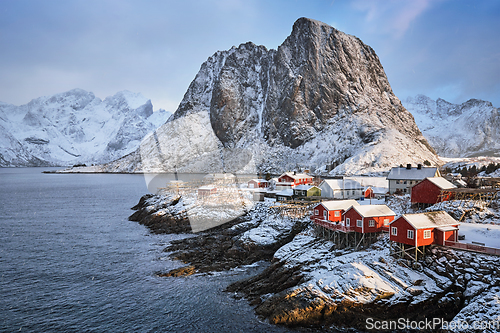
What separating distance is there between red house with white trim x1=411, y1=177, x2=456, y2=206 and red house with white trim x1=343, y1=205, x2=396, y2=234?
953 cm

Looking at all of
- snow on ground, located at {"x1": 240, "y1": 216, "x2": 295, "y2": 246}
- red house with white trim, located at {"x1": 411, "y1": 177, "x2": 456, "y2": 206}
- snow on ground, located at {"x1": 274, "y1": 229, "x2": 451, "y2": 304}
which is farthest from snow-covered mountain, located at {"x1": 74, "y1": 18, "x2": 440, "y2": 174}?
snow on ground, located at {"x1": 274, "y1": 229, "x2": 451, "y2": 304}

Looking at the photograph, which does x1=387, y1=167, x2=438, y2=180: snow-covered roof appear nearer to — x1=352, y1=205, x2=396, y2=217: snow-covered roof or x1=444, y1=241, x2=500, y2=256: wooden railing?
x1=352, y1=205, x2=396, y2=217: snow-covered roof

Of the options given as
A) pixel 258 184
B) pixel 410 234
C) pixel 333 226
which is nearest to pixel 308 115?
pixel 258 184

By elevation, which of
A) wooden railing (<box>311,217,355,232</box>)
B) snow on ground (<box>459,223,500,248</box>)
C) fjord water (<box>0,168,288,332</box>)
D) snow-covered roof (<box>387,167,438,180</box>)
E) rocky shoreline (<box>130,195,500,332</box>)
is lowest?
fjord water (<box>0,168,288,332</box>)

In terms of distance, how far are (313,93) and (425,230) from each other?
14466cm

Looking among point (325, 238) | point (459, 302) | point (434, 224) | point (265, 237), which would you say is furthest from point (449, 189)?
point (265, 237)

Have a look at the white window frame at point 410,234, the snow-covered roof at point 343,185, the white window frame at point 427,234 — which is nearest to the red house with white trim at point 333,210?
the white window frame at point 410,234

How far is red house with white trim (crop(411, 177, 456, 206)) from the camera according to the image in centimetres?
3969

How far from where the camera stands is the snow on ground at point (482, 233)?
26934 millimetres

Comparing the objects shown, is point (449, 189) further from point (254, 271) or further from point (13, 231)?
point (13, 231)

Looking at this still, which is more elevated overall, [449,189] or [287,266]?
[449,189]

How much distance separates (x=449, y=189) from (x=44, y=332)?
4381cm

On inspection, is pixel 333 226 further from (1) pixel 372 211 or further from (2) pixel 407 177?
(2) pixel 407 177

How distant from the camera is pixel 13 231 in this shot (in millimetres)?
51344
